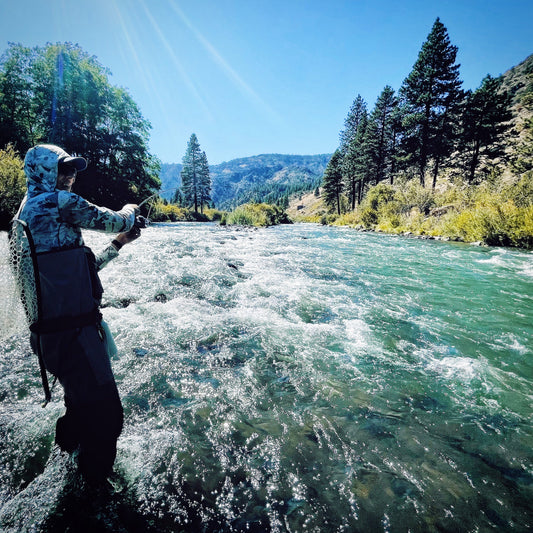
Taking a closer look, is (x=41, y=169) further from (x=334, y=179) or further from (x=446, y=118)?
(x=334, y=179)

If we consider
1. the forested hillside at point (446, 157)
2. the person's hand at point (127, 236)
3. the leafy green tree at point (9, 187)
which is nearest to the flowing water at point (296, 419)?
the person's hand at point (127, 236)

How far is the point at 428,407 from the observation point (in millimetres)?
3182

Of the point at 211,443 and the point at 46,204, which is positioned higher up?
the point at 46,204

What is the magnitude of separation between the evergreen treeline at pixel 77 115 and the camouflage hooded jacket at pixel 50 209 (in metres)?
31.4

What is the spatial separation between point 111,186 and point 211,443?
3417 cm

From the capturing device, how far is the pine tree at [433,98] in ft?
108

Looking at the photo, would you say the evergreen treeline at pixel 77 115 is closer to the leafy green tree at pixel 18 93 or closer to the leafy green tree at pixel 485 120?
the leafy green tree at pixel 18 93

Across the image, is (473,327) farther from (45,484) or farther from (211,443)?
(45,484)

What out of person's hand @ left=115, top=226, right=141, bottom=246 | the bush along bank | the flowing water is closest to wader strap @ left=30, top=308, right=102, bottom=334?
person's hand @ left=115, top=226, right=141, bottom=246

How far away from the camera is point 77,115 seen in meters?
28.9

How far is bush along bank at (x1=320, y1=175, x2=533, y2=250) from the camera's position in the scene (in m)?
15.0

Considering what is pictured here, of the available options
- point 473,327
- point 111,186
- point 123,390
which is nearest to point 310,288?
point 473,327

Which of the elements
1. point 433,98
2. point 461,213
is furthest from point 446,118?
point 461,213

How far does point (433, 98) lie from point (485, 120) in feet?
25.1
